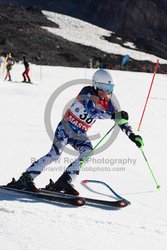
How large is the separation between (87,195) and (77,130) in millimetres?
999

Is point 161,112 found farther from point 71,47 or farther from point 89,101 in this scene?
point 71,47

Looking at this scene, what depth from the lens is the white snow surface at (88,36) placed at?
5381cm

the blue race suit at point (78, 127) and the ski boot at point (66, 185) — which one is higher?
the blue race suit at point (78, 127)

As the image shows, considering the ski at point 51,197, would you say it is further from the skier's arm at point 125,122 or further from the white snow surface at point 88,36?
the white snow surface at point 88,36

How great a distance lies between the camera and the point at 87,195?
5875mm

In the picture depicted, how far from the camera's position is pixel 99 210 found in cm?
519

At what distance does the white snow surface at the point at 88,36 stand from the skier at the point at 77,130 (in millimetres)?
47808

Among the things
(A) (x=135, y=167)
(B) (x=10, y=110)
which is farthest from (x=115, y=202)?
(B) (x=10, y=110)

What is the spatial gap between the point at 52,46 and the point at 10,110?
35.2 meters

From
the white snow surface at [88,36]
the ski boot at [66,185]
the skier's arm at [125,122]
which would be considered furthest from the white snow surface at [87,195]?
the white snow surface at [88,36]

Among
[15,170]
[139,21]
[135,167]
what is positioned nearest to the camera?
[15,170]

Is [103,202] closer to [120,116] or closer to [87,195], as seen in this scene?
[87,195]

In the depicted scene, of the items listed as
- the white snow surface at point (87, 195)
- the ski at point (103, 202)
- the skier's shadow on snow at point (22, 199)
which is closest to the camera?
the white snow surface at point (87, 195)

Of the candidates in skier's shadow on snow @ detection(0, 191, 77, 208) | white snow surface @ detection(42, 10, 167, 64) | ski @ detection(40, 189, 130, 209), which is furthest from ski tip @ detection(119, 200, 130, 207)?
white snow surface @ detection(42, 10, 167, 64)
